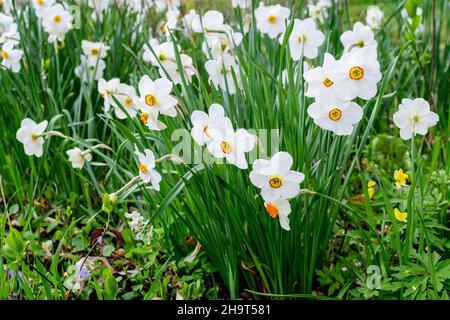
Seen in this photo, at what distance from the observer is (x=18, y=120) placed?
255 centimetres

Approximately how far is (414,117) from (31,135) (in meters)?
1.26

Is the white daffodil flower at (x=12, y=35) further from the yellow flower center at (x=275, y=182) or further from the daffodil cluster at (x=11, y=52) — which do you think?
the yellow flower center at (x=275, y=182)

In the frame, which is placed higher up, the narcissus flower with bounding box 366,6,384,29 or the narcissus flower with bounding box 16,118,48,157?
the narcissus flower with bounding box 366,6,384,29

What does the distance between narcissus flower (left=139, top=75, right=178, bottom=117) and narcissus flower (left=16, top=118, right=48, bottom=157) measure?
512mm

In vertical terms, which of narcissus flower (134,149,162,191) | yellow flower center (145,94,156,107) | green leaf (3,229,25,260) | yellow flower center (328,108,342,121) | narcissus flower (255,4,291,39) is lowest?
green leaf (3,229,25,260)

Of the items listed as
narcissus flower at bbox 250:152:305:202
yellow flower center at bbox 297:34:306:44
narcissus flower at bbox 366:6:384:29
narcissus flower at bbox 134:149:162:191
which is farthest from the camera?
narcissus flower at bbox 366:6:384:29

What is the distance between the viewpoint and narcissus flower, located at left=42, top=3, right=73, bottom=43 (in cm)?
256

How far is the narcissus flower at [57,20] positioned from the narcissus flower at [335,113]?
1.49 meters

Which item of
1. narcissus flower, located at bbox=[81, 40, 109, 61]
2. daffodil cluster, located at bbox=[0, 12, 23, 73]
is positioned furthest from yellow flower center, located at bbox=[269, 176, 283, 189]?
daffodil cluster, located at bbox=[0, 12, 23, 73]

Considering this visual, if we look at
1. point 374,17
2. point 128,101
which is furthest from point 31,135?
point 374,17

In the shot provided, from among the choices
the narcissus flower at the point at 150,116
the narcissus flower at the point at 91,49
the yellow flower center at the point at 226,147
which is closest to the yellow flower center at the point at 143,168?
the narcissus flower at the point at 150,116

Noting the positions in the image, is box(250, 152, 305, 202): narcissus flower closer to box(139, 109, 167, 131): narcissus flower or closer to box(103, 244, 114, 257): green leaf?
box(139, 109, 167, 131): narcissus flower

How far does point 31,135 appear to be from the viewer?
202 centimetres

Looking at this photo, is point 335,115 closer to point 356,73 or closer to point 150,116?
point 356,73
